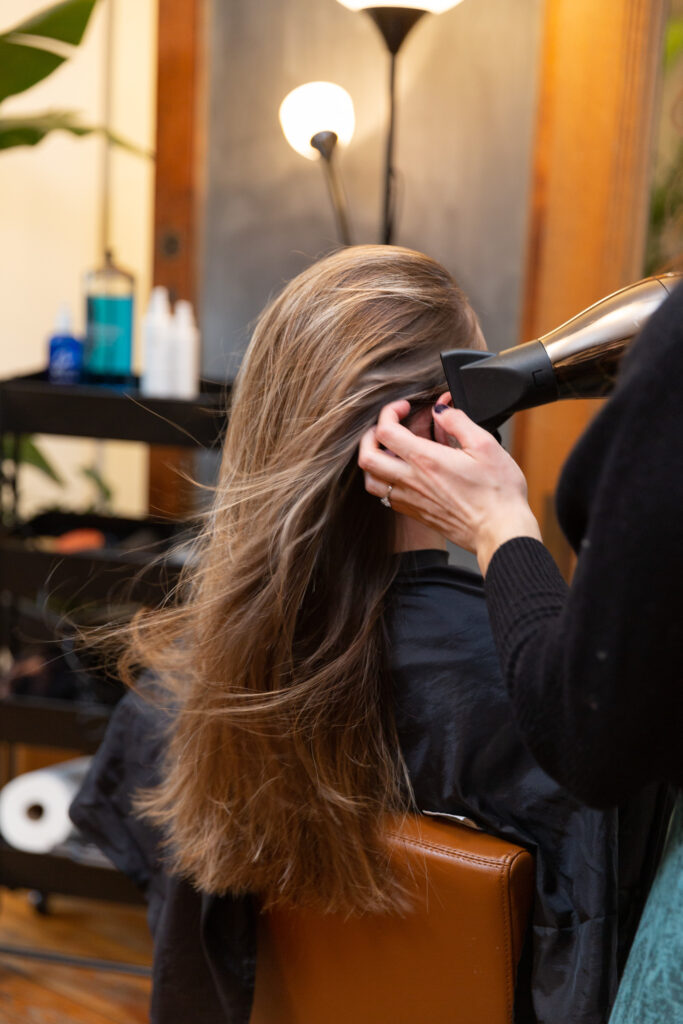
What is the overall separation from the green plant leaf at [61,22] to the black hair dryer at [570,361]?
1284 mm

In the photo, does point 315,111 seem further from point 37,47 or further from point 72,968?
point 72,968

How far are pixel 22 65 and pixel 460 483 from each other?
139 centimetres

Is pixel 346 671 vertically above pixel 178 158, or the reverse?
pixel 178 158

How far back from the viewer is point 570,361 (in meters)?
0.85

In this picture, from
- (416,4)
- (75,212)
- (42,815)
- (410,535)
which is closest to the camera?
(410,535)

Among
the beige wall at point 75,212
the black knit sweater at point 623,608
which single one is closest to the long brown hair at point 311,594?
the black knit sweater at point 623,608

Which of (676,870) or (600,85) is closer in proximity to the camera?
(676,870)

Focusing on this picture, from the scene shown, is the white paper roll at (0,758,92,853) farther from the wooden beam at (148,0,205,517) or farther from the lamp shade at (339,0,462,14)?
the lamp shade at (339,0,462,14)

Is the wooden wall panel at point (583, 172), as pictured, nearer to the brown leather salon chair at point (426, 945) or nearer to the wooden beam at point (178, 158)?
the wooden beam at point (178, 158)

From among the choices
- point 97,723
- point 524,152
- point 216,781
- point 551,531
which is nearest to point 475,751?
point 216,781

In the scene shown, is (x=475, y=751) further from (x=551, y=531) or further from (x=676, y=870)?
(x=551, y=531)

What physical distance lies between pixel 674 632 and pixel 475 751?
0.42 meters

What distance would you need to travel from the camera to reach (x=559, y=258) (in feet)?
6.52

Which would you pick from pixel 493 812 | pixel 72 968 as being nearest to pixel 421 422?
pixel 493 812
